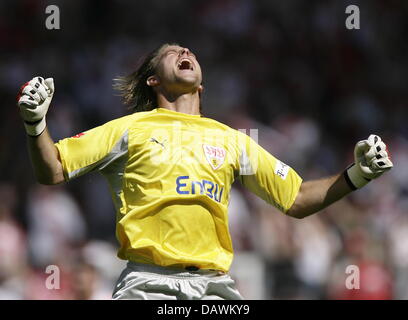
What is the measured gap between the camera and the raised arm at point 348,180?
512 centimetres

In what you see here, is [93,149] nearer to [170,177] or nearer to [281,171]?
[170,177]

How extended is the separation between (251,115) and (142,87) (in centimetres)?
626

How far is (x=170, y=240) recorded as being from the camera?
4.93 m

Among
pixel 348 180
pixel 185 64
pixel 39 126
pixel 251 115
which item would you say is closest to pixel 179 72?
pixel 185 64

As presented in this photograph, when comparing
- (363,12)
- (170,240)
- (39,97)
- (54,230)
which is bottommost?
(54,230)

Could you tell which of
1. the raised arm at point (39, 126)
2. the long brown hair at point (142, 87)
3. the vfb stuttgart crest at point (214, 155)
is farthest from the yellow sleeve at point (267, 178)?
the raised arm at point (39, 126)

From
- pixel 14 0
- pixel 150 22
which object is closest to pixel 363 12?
pixel 150 22

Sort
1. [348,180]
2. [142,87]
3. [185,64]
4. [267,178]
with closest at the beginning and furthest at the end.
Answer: [348,180] → [267,178] → [185,64] → [142,87]

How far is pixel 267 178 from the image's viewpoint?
5.39m

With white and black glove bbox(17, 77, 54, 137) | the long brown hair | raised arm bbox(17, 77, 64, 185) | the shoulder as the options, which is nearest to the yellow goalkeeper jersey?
the shoulder

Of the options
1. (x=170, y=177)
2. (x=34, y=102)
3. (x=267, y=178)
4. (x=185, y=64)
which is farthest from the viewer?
(x=185, y=64)

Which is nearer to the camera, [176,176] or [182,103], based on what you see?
[176,176]
